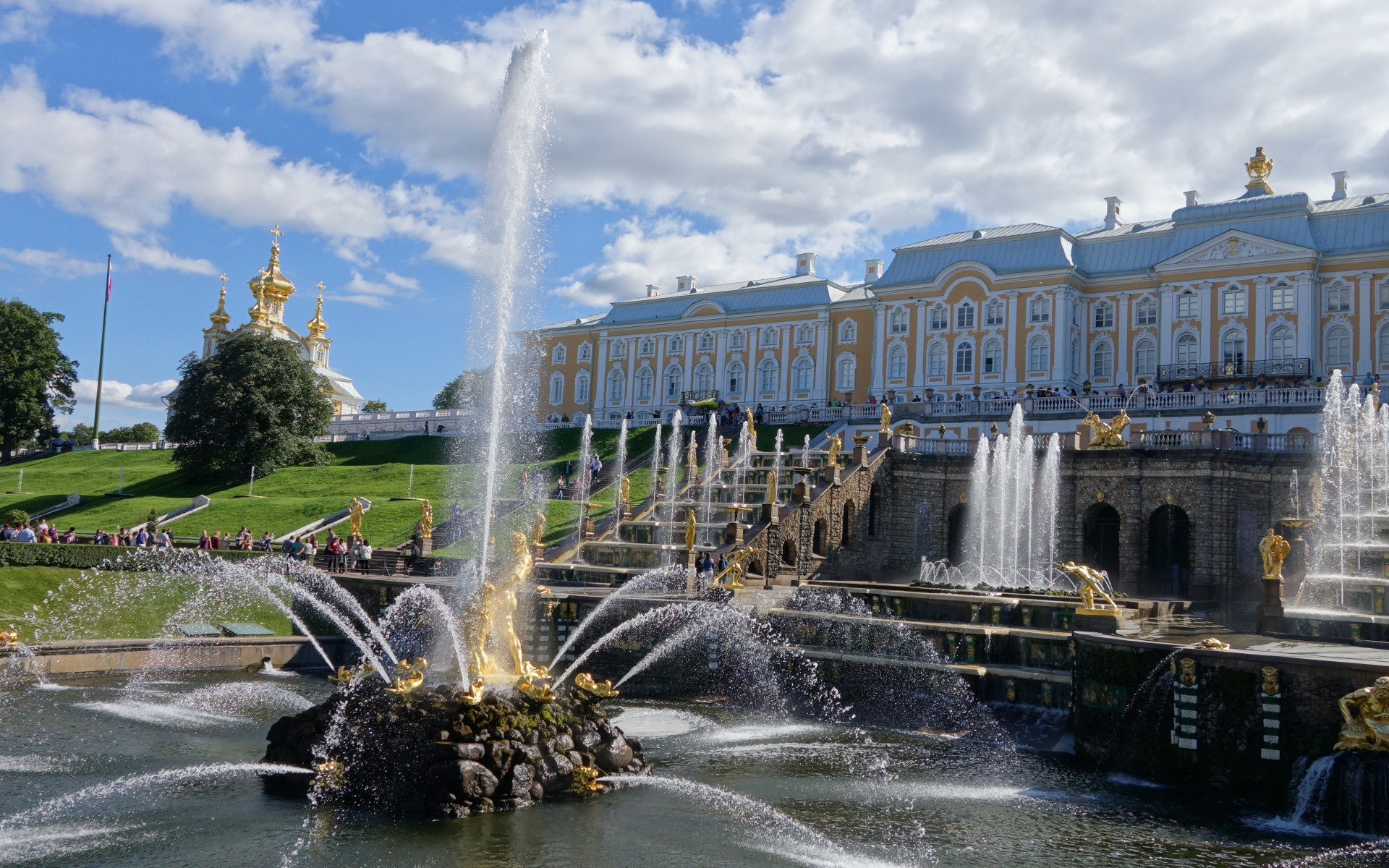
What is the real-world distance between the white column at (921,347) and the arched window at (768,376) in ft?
33.3

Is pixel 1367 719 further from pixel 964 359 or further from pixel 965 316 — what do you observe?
pixel 965 316

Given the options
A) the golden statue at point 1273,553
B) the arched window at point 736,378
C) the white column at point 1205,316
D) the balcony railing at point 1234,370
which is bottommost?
the golden statue at point 1273,553

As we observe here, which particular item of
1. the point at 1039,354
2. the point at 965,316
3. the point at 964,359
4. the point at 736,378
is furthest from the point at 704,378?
the point at 1039,354

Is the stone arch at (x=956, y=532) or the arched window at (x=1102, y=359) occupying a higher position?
the arched window at (x=1102, y=359)

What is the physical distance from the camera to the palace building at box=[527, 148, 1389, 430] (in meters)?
47.8

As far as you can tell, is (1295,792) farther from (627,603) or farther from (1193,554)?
(1193,554)

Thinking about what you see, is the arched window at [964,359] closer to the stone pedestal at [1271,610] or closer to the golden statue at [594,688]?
the stone pedestal at [1271,610]

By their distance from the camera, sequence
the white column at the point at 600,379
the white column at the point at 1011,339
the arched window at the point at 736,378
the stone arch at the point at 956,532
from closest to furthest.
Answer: the stone arch at the point at 956,532 < the white column at the point at 1011,339 < the arched window at the point at 736,378 < the white column at the point at 600,379

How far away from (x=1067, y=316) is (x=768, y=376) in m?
18.9

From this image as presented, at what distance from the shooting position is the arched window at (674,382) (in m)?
68.9

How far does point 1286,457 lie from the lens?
102ft

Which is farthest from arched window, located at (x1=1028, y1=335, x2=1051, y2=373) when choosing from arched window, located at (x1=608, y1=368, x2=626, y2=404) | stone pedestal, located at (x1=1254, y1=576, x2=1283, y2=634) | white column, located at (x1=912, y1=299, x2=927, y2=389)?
stone pedestal, located at (x1=1254, y1=576, x2=1283, y2=634)

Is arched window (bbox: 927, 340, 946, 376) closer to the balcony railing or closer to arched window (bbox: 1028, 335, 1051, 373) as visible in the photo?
arched window (bbox: 1028, 335, 1051, 373)

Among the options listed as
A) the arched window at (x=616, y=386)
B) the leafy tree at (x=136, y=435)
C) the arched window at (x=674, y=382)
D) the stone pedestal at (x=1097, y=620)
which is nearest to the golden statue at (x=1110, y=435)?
the stone pedestal at (x=1097, y=620)
